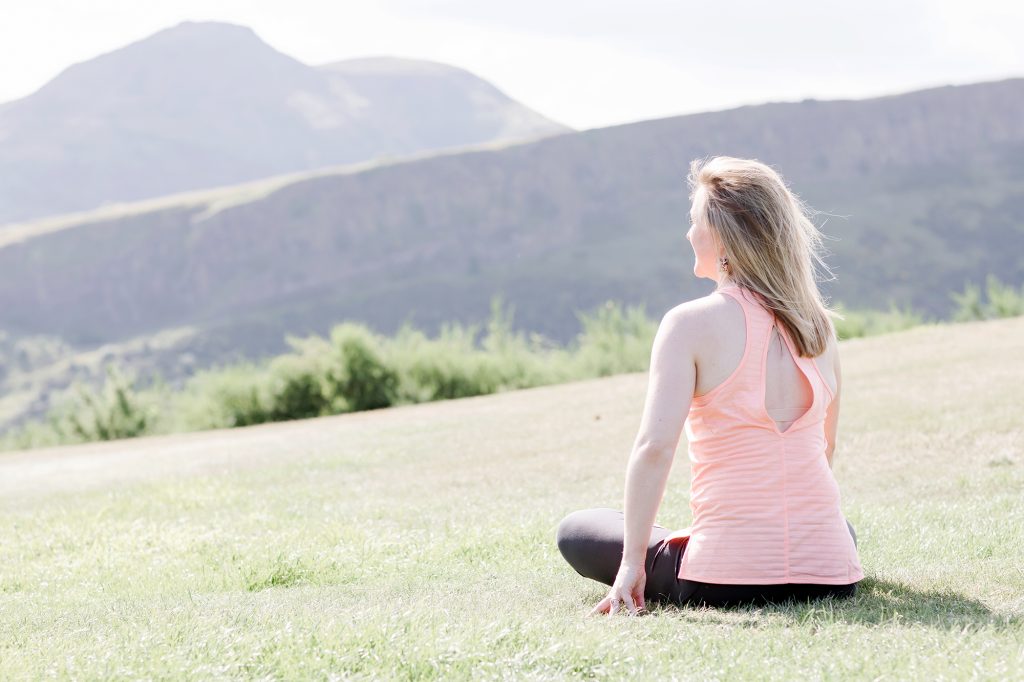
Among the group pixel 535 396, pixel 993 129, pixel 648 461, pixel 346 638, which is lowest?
pixel 535 396

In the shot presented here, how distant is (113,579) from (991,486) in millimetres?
4925

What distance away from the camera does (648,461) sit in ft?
11.5

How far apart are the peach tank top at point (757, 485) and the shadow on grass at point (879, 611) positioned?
0.32 feet

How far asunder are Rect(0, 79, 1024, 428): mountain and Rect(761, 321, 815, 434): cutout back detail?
10029 centimetres

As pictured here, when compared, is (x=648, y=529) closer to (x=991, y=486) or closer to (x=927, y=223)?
(x=991, y=486)

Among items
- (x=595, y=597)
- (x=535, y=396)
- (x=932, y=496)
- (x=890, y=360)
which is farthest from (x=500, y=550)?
(x=535, y=396)

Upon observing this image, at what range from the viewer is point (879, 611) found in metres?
3.62

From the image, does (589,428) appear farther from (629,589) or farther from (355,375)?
(355,375)

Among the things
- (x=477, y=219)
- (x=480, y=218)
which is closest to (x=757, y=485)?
(x=477, y=219)

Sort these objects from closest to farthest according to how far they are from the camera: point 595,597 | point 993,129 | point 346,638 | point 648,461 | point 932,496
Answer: point 346,638 < point 648,461 < point 595,597 < point 932,496 < point 993,129

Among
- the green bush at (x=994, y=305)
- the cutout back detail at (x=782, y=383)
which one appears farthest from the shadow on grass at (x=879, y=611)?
the green bush at (x=994, y=305)

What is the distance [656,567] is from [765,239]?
3.88 ft

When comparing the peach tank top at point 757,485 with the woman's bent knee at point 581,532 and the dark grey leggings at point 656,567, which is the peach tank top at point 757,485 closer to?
the dark grey leggings at point 656,567

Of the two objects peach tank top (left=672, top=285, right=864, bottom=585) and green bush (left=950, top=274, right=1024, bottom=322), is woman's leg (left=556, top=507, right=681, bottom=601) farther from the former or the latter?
green bush (left=950, top=274, right=1024, bottom=322)
